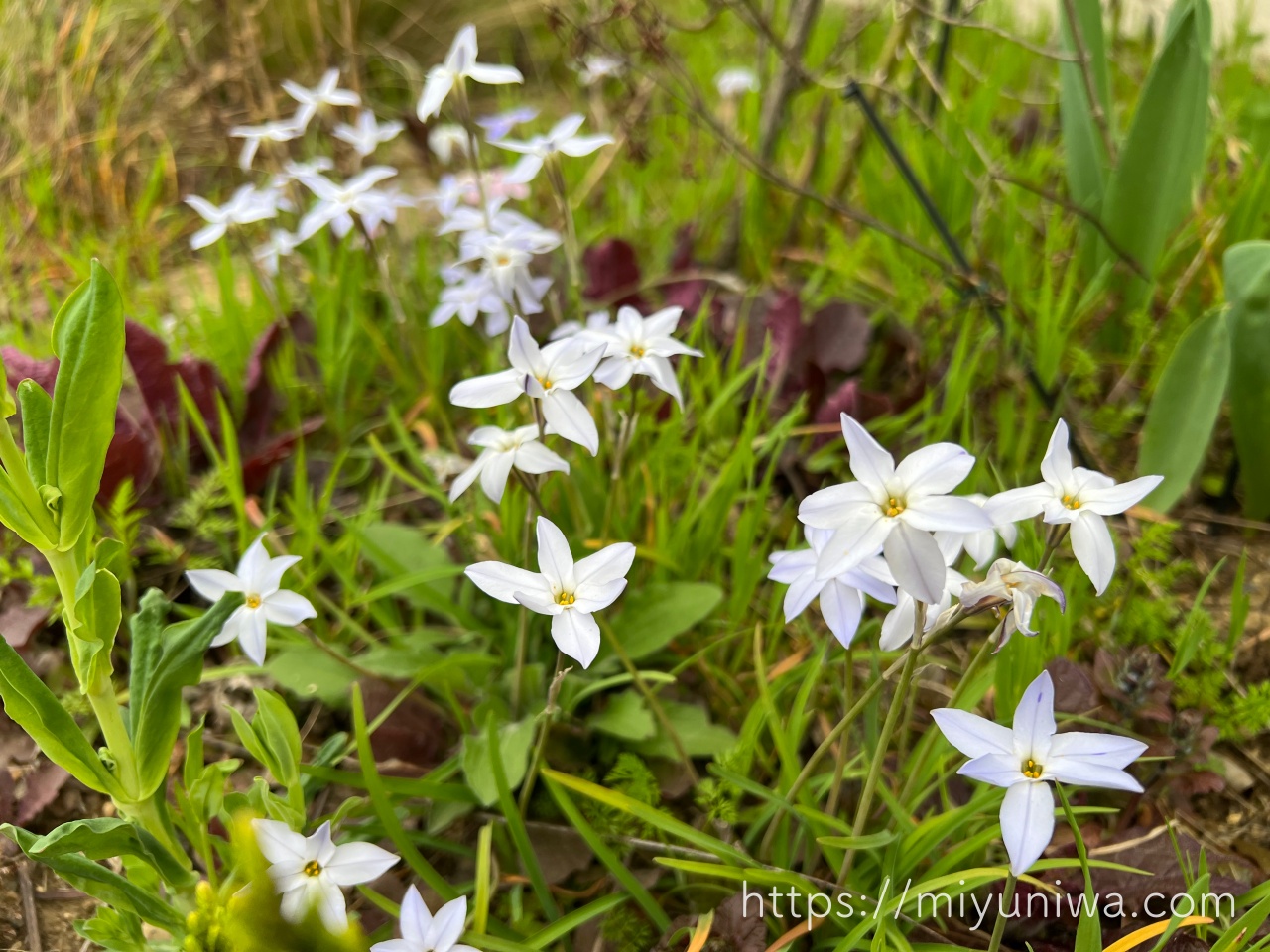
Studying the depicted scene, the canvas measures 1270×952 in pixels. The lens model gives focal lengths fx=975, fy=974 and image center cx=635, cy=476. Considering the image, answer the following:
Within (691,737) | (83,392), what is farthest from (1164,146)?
(83,392)

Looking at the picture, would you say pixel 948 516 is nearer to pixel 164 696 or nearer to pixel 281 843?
pixel 281 843

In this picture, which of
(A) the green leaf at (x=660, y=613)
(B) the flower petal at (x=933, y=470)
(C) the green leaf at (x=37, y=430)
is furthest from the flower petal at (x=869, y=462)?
(C) the green leaf at (x=37, y=430)

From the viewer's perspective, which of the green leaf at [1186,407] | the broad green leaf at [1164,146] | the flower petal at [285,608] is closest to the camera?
the flower petal at [285,608]

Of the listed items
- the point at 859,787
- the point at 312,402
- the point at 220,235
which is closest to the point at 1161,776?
the point at 859,787

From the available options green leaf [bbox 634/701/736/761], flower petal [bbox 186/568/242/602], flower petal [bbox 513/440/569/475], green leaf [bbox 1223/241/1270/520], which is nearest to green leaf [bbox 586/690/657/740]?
green leaf [bbox 634/701/736/761]

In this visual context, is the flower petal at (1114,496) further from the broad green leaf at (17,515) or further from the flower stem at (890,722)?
the broad green leaf at (17,515)

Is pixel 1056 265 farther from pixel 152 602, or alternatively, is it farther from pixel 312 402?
pixel 152 602
